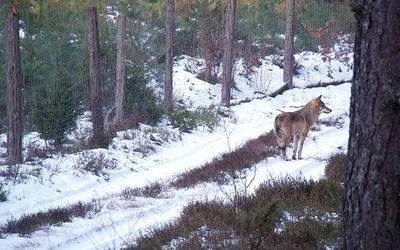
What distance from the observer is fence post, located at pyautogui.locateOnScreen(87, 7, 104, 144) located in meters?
14.7

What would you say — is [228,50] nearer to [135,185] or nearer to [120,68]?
[120,68]

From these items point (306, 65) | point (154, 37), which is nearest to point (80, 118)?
point (154, 37)

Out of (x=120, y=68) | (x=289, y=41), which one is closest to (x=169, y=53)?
(x=120, y=68)

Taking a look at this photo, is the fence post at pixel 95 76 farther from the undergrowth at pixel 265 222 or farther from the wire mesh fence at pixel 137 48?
the undergrowth at pixel 265 222

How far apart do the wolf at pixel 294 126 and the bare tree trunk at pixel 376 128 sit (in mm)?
8874

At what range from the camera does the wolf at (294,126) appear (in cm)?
1339

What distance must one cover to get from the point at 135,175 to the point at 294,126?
355cm

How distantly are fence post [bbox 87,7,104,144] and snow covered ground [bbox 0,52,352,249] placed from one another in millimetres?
643

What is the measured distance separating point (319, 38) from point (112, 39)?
59.4 feet

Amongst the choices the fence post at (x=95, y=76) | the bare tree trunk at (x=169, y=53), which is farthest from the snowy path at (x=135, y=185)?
the bare tree trunk at (x=169, y=53)

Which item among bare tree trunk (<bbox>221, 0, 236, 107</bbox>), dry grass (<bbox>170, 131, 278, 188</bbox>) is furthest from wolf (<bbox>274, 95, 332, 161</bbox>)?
bare tree trunk (<bbox>221, 0, 236, 107</bbox>)

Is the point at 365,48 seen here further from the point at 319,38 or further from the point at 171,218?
the point at 319,38

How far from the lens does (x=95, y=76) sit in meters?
14.7

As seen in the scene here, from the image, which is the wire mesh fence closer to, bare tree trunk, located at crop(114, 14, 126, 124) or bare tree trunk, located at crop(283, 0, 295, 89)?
bare tree trunk, located at crop(114, 14, 126, 124)
